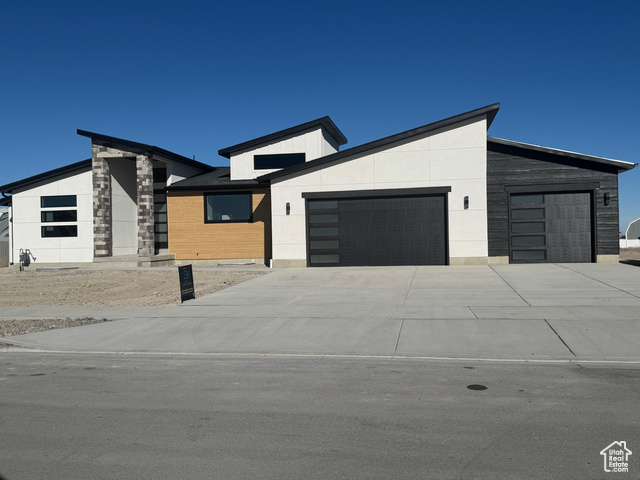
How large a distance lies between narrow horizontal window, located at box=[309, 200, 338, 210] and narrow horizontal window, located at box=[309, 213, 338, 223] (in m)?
0.33

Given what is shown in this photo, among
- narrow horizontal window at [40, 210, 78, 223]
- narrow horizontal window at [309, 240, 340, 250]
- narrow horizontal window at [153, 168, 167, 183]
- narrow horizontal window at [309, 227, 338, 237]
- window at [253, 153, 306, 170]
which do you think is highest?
window at [253, 153, 306, 170]

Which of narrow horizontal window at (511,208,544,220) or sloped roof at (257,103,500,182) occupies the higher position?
sloped roof at (257,103,500,182)

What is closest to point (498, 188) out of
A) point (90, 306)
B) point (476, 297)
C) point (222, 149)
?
point (476, 297)

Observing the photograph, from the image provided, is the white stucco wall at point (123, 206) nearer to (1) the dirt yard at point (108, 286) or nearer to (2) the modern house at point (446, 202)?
(2) the modern house at point (446, 202)

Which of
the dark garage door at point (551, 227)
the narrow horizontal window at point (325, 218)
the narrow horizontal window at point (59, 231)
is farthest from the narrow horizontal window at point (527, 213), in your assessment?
the narrow horizontal window at point (59, 231)

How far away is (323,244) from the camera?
936 inches

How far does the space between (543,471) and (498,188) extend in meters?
19.5

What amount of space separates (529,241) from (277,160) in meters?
12.3

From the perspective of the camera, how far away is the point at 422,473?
14.4 feet

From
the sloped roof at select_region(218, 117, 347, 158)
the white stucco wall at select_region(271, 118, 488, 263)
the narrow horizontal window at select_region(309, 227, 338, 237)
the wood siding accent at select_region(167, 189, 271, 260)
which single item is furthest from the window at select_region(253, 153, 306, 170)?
the narrow horizontal window at select_region(309, 227, 338, 237)

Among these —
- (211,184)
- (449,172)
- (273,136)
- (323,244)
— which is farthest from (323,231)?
(211,184)

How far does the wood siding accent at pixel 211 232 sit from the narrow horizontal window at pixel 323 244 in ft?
12.9

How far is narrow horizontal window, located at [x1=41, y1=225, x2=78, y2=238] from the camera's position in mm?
29498

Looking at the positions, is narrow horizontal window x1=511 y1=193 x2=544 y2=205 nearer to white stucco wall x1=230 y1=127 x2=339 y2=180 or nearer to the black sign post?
white stucco wall x1=230 y1=127 x2=339 y2=180
